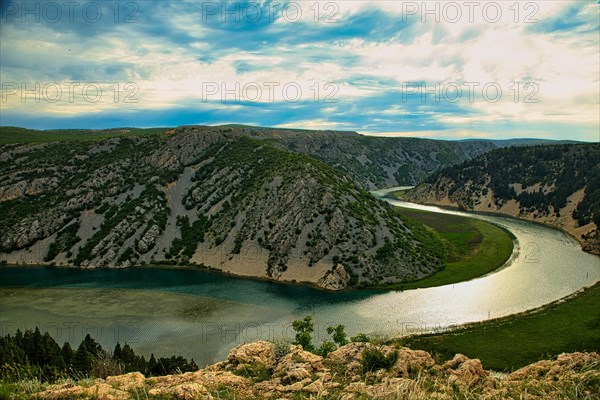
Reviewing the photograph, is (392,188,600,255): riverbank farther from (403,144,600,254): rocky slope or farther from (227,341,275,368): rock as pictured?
(227,341,275,368): rock

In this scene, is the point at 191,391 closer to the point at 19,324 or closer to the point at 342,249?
the point at 19,324

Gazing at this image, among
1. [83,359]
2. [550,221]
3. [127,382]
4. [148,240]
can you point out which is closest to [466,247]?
[550,221]

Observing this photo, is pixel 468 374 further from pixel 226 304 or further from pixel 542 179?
pixel 542 179

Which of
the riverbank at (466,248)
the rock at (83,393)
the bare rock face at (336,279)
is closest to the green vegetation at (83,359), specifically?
the rock at (83,393)

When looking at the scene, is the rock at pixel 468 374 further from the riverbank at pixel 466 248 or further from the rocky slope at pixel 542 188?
the rocky slope at pixel 542 188

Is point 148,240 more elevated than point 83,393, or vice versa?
point 83,393

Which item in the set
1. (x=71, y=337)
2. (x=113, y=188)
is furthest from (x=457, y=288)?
(x=113, y=188)

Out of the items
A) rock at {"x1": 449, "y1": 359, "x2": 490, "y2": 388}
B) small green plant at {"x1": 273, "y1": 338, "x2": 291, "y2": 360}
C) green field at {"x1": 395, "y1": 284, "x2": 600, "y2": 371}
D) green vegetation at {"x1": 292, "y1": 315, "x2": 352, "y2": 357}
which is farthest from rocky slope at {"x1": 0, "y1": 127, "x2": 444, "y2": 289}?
rock at {"x1": 449, "y1": 359, "x2": 490, "y2": 388}
